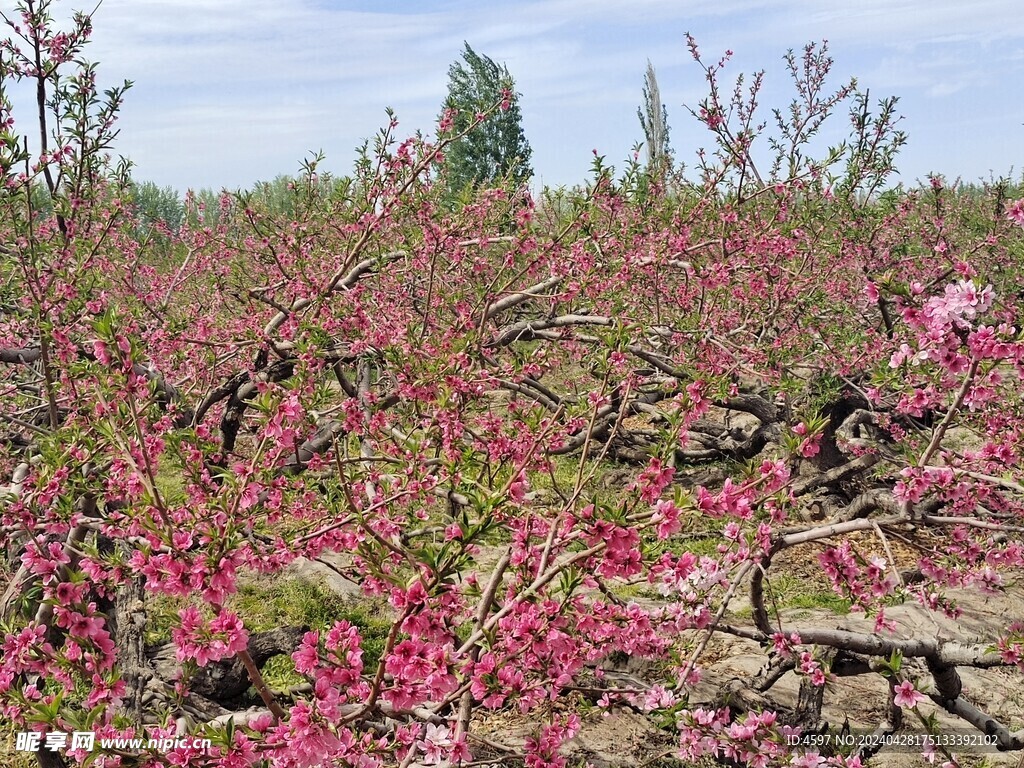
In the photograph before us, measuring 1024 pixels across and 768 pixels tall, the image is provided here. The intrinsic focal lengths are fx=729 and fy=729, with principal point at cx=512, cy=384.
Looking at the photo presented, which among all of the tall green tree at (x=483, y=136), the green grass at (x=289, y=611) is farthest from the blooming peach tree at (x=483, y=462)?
the tall green tree at (x=483, y=136)

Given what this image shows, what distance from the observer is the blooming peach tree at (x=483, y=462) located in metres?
2.42

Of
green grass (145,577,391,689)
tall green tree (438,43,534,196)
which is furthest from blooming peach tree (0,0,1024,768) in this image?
tall green tree (438,43,534,196)

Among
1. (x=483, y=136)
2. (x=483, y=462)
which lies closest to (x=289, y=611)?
(x=483, y=462)

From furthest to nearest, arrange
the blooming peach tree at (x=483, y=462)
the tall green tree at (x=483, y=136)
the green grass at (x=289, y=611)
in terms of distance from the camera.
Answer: the tall green tree at (x=483, y=136) → the green grass at (x=289, y=611) → the blooming peach tree at (x=483, y=462)

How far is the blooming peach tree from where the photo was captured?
242cm

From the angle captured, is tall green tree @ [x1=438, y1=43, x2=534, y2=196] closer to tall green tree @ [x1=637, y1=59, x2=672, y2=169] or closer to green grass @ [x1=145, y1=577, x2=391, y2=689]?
tall green tree @ [x1=637, y1=59, x2=672, y2=169]

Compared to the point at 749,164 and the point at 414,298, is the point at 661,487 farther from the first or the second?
the point at 749,164

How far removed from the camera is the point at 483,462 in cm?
360

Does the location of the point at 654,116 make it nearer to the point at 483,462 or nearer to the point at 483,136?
the point at 483,136

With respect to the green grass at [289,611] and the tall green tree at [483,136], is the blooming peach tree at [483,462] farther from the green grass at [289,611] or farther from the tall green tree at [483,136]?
the tall green tree at [483,136]

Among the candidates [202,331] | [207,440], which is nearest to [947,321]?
[207,440]

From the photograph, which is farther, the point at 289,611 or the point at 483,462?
the point at 289,611

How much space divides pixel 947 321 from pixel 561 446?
2151 millimetres

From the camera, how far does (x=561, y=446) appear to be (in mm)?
4320
